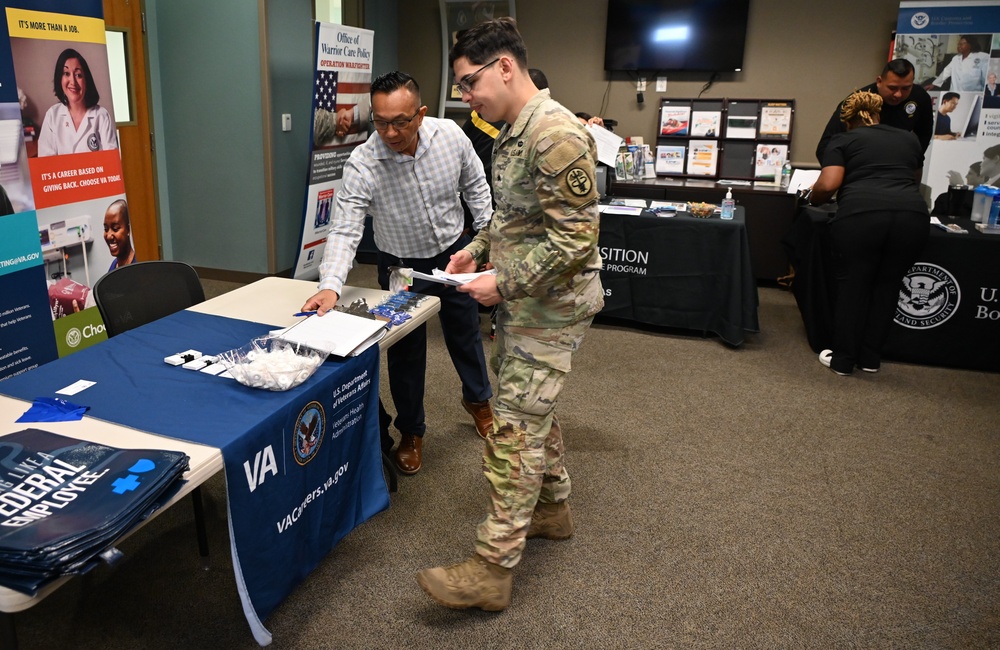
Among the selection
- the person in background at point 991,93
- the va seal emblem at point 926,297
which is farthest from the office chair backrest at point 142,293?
the person in background at point 991,93

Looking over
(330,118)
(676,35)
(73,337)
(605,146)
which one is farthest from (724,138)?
(73,337)

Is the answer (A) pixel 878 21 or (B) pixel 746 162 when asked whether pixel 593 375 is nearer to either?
(B) pixel 746 162

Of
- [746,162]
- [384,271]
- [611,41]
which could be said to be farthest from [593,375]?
[611,41]

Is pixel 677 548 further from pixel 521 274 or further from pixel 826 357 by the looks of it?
pixel 826 357

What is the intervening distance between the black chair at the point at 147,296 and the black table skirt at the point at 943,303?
3.26 m

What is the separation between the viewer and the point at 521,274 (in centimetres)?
175

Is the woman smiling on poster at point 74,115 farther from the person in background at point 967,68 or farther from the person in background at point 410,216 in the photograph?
the person in background at point 967,68

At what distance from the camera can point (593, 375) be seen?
147 inches

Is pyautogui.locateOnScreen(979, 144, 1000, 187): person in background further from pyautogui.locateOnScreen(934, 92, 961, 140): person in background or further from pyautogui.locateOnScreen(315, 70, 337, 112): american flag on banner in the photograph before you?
pyautogui.locateOnScreen(315, 70, 337, 112): american flag on banner

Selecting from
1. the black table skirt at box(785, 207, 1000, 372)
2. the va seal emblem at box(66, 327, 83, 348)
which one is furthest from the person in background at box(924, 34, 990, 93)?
the va seal emblem at box(66, 327, 83, 348)

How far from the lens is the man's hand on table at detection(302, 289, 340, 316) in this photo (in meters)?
2.17

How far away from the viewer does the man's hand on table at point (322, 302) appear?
2.17m

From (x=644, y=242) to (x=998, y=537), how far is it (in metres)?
2.32

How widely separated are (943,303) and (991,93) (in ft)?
7.59
